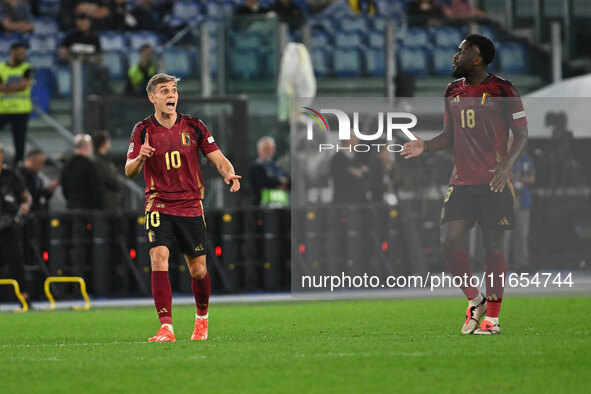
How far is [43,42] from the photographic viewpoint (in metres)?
23.7

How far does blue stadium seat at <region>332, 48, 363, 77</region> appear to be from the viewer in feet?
72.2

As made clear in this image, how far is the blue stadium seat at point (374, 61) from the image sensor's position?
71.5 ft

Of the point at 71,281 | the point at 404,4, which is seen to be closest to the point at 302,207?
the point at 71,281

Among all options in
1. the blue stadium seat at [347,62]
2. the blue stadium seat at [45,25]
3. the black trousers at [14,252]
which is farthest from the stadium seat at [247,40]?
the blue stadium seat at [45,25]

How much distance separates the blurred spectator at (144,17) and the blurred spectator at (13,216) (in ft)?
29.3

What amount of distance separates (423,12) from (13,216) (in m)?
11.2

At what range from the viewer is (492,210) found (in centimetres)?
1020

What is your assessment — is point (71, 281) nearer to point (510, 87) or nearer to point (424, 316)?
point (424, 316)

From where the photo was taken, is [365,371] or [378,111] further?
[378,111]

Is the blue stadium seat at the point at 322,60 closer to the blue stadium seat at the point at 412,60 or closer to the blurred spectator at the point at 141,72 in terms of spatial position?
the blue stadium seat at the point at 412,60

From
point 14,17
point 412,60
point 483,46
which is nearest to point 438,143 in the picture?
point 483,46

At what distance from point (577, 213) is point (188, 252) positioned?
5562mm

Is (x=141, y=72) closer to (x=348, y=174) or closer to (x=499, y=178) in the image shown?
(x=348, y=174)

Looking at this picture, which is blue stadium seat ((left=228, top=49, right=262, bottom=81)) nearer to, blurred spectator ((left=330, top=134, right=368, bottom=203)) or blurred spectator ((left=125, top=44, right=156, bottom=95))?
blurred spectator ((left=125, top=44, right=156, bottom=95))
